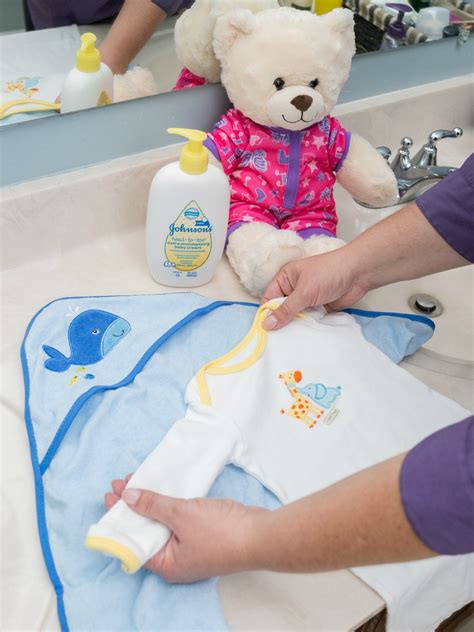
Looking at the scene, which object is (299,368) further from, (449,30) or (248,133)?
(449,30)

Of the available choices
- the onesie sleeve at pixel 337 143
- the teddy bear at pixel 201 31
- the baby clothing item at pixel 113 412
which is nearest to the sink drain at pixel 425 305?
the baby clothing item at pixel 113 412

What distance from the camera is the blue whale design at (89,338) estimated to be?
2.84ft

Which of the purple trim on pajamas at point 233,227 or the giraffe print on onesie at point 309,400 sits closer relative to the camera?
the giraffe print on onesie at point 309,400

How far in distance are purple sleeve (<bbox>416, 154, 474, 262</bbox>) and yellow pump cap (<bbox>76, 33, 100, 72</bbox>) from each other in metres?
0.49

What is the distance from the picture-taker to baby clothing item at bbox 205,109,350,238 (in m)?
1.02

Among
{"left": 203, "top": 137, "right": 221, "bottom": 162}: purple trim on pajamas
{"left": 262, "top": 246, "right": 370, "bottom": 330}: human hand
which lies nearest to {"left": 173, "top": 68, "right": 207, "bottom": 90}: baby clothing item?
{"left": 203, "top": 137, "right": 221, "bottom": 162}: purple trim on pajamas

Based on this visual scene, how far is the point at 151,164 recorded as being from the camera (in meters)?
1.04

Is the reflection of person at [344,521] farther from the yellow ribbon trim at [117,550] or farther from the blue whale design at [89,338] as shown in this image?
the blue whale design at [89,338]

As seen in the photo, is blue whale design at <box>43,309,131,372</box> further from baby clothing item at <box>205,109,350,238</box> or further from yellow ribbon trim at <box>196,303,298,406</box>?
baby clothing item at <box>205,109,350,238</box>

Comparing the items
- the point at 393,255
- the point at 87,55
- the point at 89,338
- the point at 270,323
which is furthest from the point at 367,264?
the point at 87,55

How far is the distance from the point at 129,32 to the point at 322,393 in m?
0.58

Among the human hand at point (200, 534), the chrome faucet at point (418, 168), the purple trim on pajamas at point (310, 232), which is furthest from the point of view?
the chrome faucet at point (418, 168)

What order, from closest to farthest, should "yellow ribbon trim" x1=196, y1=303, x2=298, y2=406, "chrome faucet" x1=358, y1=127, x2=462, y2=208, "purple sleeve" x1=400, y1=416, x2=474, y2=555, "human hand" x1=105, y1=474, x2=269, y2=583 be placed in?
"purple sleeve" x1=400, y1=416, x2=474, y2=555 < "human hand" x1=105, y1=474, x2=269, y2=583 < "yellow ribbon trim" x1=196, y1=303, x2=298, y2=406 < "chrome faucet" x1=358, y1=127, x2=462, y2=208

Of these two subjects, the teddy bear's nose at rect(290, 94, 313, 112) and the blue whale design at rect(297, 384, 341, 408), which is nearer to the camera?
the blue whale design at rect(297, 384, 341, 408)
